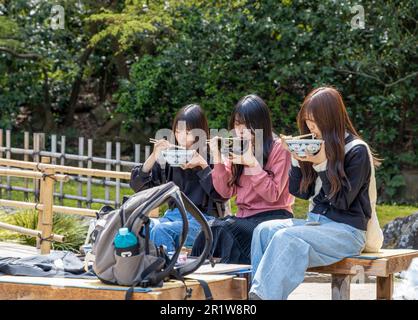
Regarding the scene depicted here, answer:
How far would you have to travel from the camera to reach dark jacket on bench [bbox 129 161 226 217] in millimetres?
5648

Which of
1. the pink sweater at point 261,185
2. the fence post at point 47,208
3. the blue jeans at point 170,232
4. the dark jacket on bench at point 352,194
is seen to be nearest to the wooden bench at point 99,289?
the dark jacket on bench at point 352,194

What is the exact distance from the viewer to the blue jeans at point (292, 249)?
15.1 ft

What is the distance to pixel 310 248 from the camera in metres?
4.71

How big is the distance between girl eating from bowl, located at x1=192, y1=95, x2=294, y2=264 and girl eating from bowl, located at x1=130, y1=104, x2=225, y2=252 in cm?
15

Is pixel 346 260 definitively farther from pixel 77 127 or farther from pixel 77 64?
pixel 77 127

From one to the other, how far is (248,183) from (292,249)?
2.83 feet

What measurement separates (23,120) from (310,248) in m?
11.8

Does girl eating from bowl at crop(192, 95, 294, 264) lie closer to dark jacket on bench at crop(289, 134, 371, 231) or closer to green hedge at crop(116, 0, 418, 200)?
dark jacket on bench at crop(289, 134, 371, 231)

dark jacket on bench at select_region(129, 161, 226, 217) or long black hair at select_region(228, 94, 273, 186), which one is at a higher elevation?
long black hair at select_region(228, 94, 273, 186)

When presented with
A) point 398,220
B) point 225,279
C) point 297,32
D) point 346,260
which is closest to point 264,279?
point 225,279

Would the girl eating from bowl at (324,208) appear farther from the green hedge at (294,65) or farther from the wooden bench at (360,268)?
the green hedge at (294,65)

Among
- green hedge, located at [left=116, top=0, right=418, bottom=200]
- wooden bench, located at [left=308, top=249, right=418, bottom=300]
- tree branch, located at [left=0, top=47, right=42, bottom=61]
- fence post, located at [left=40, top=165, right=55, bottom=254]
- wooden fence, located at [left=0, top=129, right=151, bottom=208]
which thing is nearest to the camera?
wooden bench, located at [left=308, top=249, right=418, bottom=300]

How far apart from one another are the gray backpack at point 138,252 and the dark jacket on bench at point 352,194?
88 cm

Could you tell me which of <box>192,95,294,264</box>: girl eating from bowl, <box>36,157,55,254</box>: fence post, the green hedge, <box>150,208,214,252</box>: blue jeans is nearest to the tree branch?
the green hedge
